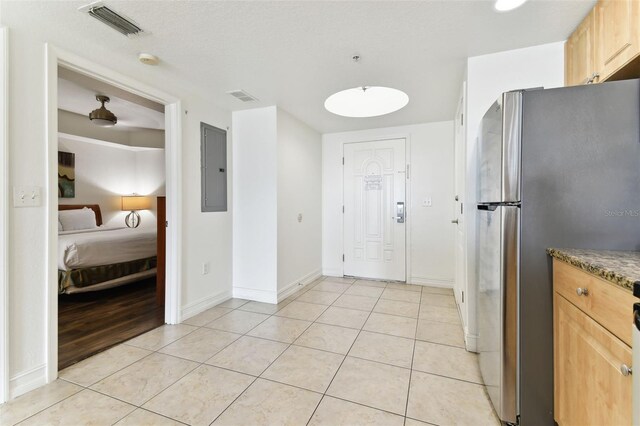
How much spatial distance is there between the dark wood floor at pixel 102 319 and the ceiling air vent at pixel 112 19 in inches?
89.5

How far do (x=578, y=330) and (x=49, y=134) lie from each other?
2.98 metres

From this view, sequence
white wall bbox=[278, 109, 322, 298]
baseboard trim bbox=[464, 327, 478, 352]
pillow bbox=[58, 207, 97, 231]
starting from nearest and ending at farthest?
baseboard trim bbox=[464, 327, 478, 352], white wall bbox=[278, 109, 322, 298], pillow bbox=[58, 207, 97, 231]

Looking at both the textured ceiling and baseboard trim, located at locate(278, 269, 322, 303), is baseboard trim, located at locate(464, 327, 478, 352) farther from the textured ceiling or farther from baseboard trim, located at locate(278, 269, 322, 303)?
the textured ceiling

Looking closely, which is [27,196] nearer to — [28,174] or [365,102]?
[28,174]

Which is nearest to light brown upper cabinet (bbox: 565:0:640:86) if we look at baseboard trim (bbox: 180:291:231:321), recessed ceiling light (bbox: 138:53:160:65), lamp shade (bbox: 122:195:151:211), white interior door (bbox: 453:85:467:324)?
white interior door (bbox: 453:85:467:324)

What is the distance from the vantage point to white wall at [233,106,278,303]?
10.6 ft

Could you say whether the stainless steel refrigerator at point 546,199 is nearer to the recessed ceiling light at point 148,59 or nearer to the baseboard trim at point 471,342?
the baseboard trim at point 471,342

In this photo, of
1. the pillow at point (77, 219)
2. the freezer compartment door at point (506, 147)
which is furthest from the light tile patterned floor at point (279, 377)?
the pillow at point (77, 219)

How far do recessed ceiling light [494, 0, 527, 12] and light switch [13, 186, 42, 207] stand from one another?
2.92 meters

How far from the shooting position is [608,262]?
101 centimetres

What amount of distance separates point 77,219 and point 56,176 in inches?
138

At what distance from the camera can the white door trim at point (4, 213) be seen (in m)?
1.57


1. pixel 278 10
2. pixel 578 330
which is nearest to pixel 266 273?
pixel 278 10

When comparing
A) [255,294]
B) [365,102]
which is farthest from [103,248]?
[365,102]
